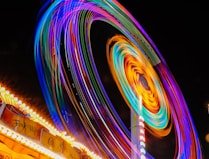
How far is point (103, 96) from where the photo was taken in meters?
11.6

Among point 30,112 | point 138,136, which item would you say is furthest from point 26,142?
point 138,136

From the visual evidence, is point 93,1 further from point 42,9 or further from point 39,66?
point 39,66

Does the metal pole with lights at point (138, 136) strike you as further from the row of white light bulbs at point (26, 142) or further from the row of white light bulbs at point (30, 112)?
the row of white light bulbs at point (26, 142)

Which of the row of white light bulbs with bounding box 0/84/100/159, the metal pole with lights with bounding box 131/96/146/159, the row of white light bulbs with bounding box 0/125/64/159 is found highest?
the metal pole with lights with bounding box 131/96/146/159

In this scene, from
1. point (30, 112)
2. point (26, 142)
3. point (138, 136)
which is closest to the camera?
point (26, 142)

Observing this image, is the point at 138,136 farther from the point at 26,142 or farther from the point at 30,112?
the point at 26,142

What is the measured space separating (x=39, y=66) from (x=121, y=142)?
15.8 feet

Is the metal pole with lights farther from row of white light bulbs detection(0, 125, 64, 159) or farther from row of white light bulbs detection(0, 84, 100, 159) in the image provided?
row of white light bulbs detection(0, 125, 64, 159)

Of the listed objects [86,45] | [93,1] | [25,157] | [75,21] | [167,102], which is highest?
[93,1]

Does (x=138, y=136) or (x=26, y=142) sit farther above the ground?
(x=138, y=136)

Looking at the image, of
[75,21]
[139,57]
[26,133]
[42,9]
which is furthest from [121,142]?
[26,133]

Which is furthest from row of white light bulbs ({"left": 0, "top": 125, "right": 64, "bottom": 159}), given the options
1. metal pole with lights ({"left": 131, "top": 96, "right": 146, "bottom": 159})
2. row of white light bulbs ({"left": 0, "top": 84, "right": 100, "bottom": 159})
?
metal pole with lights ({"left": 131, "top": 96, "right": 146, "bottom": 159})

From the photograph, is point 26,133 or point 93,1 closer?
point 26,133

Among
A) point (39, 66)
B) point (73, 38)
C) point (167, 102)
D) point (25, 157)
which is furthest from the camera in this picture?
point (167, 102)
